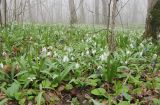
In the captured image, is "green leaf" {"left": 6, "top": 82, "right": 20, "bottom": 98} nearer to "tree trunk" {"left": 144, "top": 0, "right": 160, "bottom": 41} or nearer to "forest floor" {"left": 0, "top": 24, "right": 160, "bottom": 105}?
"forest floor" {"left": 0, "top": 24, "right": 160, "bottom": 105}

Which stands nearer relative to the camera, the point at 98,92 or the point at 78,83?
the point at 98,92

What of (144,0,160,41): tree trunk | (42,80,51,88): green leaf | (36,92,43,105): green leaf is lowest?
(36,92,43,105): green leaf

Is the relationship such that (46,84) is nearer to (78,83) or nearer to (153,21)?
(78,83)

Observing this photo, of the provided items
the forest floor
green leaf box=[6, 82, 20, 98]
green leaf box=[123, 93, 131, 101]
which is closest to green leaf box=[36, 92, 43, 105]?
the forest floor

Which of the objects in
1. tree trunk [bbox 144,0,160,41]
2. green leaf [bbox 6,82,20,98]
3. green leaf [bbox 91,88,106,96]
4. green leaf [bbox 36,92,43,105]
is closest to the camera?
green leaf [bbox 36,92,43,105]

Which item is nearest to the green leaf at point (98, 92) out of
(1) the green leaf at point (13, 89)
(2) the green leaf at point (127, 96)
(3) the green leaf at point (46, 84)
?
(2) the green leaf at point (127, 96)

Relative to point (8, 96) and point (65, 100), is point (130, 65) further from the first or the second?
point (8, 96)

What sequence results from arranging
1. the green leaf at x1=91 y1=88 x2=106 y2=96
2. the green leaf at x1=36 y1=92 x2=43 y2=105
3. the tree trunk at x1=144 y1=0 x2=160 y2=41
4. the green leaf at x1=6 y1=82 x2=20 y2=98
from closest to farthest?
the green leaf at x1=36 y1=92 x2=43 y2=105 → the green leaf at x1=6 y1=82 x2=20 y2=98 → the green leaf at x1=91 y1=88 x2=106 y2=96 → the tree trunk at x1=144 y1=0 x2=160 y2=41

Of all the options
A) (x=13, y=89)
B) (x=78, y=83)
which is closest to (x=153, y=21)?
(x=78, y=83)

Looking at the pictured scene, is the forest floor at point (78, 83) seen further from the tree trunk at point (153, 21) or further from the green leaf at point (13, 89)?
the tree trunk at point (153, 21)

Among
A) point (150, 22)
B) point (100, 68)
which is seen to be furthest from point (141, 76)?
point (150, 22)

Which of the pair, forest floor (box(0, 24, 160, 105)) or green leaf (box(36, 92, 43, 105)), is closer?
green leaf (box(36, 92, 43, 105))

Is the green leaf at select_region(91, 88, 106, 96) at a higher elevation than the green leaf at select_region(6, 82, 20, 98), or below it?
below

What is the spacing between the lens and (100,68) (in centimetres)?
376
